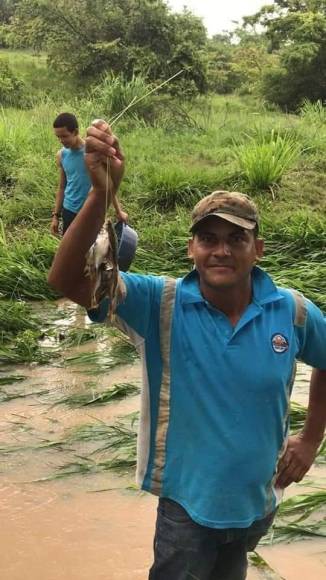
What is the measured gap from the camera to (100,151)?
136 centimetres

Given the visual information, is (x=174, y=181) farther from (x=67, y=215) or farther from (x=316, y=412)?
(x=316, y=412)

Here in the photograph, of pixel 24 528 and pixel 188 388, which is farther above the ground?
pixel 188 388

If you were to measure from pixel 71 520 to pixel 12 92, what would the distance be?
15.1 metres

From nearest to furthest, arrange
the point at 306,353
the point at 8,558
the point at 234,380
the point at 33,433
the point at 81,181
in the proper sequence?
the point at 234,380, the point at 306,353, the point at 8,558, the point at 33,433, the point at 81,181

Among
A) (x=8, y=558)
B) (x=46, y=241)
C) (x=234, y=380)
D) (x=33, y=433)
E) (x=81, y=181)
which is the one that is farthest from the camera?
(x=46, y=241)

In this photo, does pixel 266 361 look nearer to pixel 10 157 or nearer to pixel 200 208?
pixel 200 208

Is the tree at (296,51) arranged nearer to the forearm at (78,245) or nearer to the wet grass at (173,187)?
the wet grass at (173,187)

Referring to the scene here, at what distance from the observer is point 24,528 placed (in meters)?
2.76

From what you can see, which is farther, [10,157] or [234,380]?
[10,157]

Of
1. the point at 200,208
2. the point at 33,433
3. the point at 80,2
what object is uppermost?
the point at 80,2

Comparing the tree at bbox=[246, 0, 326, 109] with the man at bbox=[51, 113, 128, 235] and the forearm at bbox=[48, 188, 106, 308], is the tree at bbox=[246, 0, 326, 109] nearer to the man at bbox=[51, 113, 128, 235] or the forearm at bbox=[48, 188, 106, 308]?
the man at bbox=[51, 113, 128, 235]

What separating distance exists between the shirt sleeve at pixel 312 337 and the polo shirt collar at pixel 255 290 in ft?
0.31

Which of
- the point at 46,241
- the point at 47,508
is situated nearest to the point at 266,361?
the point at 47,508

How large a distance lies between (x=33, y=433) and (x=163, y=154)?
7165mm
